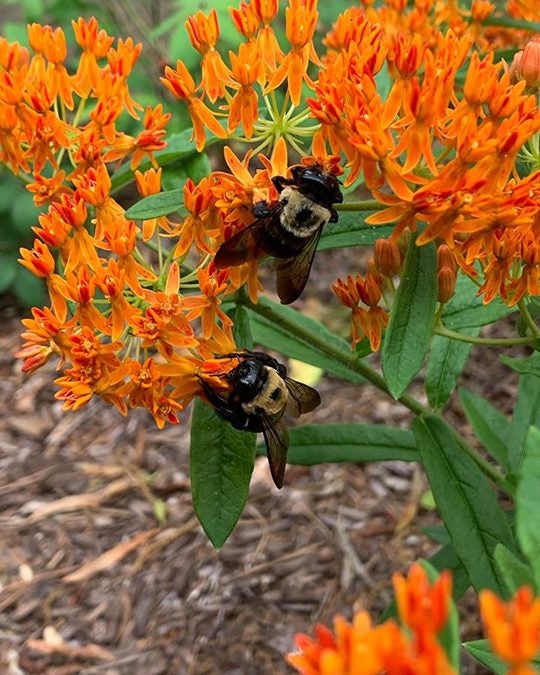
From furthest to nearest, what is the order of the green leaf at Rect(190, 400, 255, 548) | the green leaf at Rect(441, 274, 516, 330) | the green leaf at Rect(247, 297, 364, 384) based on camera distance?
the green leaf at Rect(247, 297, 364, 384)
the green leaf at Rect(441, 274, 516, 330)
the green leaf at Rect(190, 400, 255, 548)

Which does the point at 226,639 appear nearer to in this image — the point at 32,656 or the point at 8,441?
the point at 32,656

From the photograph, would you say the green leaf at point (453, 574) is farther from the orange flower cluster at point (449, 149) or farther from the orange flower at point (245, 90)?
the orange flower at point (245, 90)

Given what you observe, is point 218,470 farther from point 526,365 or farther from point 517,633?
point 517,633

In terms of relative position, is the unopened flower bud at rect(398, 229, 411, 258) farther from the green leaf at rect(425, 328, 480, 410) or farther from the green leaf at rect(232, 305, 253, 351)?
the green leaf at rect(425, 328, 480, 410)

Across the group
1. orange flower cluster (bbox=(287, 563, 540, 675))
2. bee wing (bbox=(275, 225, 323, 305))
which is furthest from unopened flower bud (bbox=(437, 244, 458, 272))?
orange flower cluster (bbox=(287, 563, 540, 675))

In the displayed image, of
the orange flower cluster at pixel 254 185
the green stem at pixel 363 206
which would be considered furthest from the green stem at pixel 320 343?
the green stem at pixel 363 206

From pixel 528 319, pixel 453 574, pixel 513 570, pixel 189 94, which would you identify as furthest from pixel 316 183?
pixel 453 574

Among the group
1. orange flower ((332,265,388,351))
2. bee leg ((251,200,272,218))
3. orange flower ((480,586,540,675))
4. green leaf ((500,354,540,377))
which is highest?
bee leg ((251,200,272,218))
